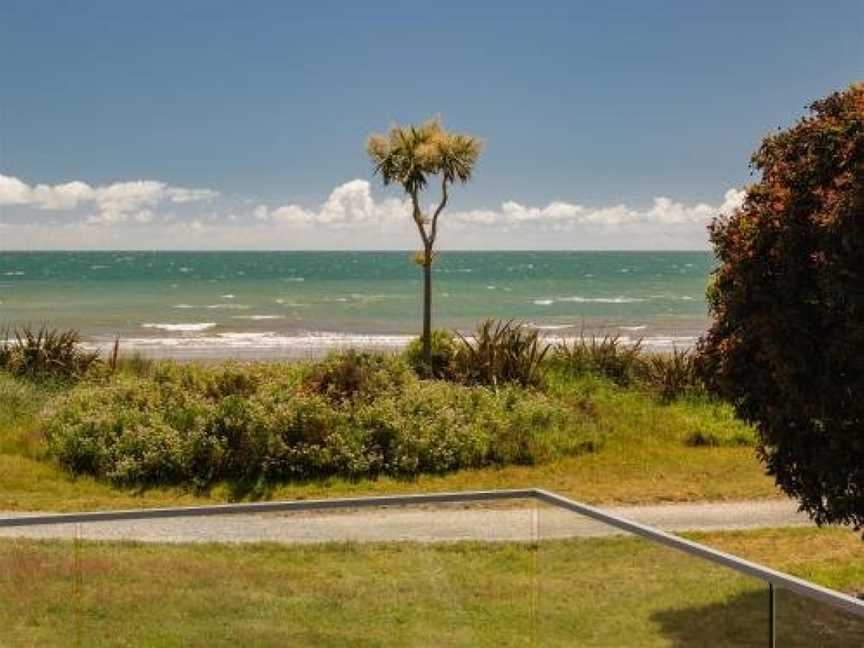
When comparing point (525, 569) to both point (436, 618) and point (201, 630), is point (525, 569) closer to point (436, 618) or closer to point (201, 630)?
point (436, 618)

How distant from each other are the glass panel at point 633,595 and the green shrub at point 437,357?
48.0 ft

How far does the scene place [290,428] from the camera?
1655 centimetres

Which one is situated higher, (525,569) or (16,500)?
(525,569)

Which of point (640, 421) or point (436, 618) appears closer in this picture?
point (436, 618)

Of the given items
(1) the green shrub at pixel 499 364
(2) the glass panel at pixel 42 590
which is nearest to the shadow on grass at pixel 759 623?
(2) the glass panel at pixel 42 590

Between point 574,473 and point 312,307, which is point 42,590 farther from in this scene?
point 312,307

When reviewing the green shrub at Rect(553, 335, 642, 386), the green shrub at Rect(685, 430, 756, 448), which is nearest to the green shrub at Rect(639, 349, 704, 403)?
the green shrub at Rect(553, 335, 642, 386)

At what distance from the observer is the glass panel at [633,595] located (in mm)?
5457

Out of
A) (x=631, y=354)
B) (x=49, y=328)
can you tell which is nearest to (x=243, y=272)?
(x=49, y=328)

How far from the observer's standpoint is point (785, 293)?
854 cm

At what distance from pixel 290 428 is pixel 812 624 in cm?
1235

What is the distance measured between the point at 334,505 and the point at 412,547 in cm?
64

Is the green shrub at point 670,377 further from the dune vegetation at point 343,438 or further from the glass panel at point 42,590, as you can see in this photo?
the glass panel at point 42,590

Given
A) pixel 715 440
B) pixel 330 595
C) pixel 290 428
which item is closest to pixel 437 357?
pixel 290 428
